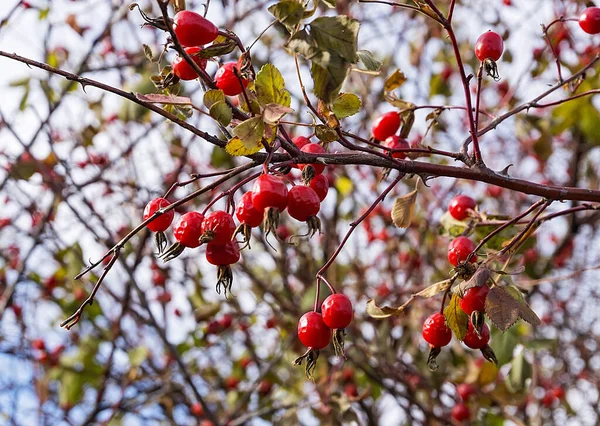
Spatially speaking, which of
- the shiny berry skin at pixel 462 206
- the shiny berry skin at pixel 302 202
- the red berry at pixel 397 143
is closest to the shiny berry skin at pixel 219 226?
the shiny berry skin at pixel 302 202

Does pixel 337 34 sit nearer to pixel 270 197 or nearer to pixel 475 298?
pixel 270 197

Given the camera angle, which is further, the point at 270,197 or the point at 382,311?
the point at 382,311

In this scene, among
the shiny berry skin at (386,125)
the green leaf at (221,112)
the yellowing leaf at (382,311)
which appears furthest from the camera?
the shiny berry skin at (386,125)

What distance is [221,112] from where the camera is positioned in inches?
38.0

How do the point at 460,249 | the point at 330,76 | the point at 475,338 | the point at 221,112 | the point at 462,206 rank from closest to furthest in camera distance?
the point at 330,76, the point at 221,112, the point at 475,338, the point at 460,249, the point at 462,206

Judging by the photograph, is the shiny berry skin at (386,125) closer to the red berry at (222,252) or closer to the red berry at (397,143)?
the red berry at (397,143)

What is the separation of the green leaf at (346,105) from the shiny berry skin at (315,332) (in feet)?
1.23

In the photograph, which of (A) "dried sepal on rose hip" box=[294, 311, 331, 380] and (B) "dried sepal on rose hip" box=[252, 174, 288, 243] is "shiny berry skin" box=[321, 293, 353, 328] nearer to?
(A) "dried sepal on rose hip" box=[294, 311, 331, 380]

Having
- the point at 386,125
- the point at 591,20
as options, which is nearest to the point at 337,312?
the point at 386,125

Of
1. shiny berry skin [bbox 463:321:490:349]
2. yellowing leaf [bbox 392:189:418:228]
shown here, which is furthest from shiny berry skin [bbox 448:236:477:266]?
shiny berry skin [bbox 463:321:490:349]

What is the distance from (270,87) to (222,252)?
29cm

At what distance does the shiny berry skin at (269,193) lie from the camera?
945 mm

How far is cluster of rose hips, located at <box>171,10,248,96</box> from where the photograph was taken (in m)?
1.04

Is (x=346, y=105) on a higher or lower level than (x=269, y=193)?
higher
